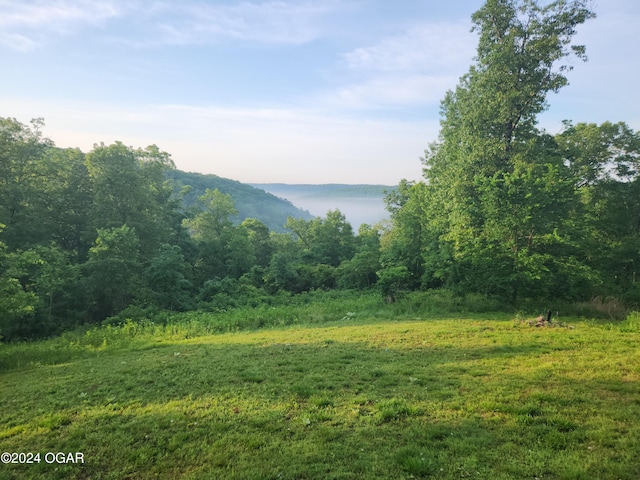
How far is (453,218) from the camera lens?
20.9 m

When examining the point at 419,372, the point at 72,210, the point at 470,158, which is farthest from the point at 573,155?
the point at 72,210

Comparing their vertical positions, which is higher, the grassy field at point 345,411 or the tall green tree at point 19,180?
the tall green tree at point 19,180

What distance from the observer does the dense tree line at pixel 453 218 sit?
17641 mm

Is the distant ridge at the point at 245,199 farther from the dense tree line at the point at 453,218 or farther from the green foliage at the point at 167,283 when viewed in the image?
the green foliage at the point at 167,283

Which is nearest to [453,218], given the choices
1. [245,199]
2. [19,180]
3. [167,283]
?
[167,283]

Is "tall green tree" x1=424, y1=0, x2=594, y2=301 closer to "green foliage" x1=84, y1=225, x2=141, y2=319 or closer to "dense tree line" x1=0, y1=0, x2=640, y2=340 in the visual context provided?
"dense tree line" x1=0, y1=0, x2=640, y2=340

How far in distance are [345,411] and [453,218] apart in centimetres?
1745

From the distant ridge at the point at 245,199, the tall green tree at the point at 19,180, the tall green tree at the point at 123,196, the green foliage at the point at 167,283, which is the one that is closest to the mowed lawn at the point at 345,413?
the green foliage at the point at 167,283

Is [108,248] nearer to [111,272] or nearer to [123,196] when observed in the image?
[111,272]

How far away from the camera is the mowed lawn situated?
4555mm

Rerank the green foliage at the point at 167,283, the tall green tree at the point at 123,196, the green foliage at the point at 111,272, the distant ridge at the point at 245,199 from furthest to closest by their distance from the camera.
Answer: the distant ridge at the point at 245,199 → the tall green tree at the point at 123,196 → the green foliage at the point at 167,283 → the green foliage at the point at 111,272

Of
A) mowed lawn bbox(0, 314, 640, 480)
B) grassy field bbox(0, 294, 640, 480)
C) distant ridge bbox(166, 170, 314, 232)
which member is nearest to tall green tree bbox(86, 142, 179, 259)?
grassy field bbox(0, 294, 640, 480)

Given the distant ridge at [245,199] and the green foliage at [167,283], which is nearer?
the green foliage at [167,283]

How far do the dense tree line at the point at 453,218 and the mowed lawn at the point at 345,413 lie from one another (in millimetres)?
7644
